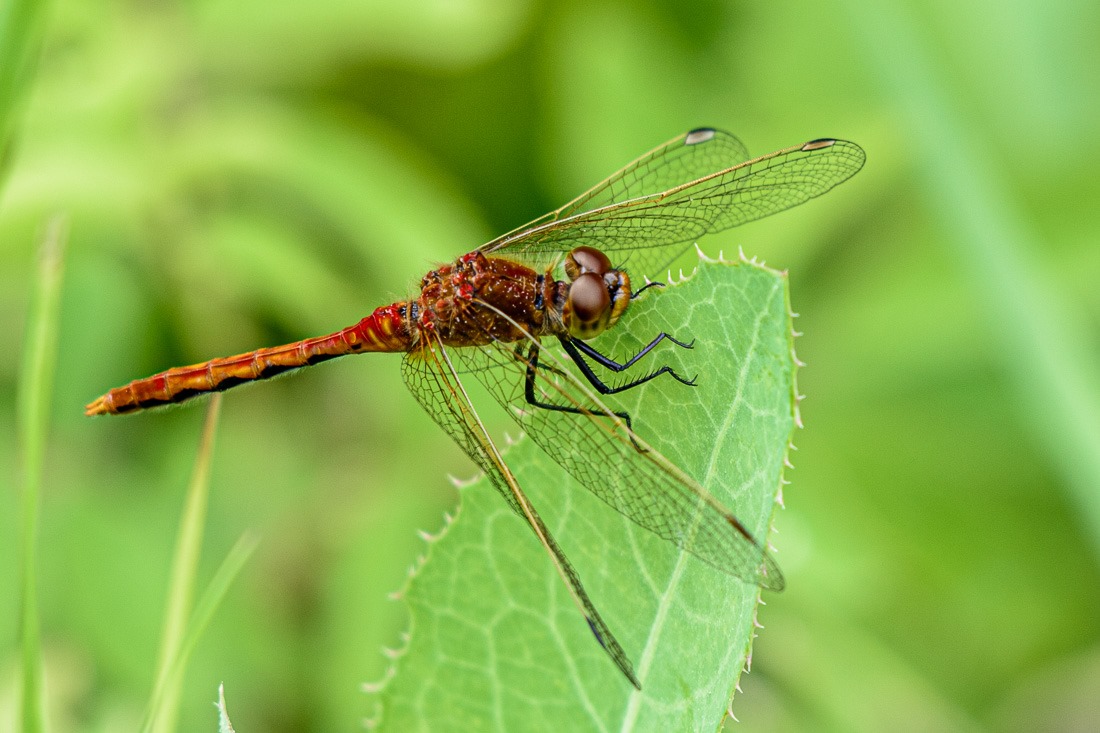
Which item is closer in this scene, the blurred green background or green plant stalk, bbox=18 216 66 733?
green plant stalk, bbox=18 216 66 733

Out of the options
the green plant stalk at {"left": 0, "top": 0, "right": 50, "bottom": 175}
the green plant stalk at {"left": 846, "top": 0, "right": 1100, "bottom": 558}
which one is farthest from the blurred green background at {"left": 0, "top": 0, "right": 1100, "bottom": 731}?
the green plant stalk at {"left": 0, "top": 0, "right": 50, "bottom": 175}

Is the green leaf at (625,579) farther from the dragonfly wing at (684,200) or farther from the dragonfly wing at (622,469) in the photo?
the dragonfly wing at (684,200)

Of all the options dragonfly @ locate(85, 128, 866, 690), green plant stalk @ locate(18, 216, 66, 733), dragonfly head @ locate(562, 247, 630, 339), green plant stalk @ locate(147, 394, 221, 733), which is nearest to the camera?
green plant stalk @ locate(18, 216, 66, 733)

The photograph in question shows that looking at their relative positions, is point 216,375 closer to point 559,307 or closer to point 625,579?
point 559,307

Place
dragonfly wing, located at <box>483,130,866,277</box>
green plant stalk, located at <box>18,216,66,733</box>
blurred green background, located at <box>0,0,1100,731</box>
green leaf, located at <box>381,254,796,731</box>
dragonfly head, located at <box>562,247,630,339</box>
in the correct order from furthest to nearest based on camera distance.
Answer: blurred green background, located at <box>0,0,1100,731</box>, dragonfly wing, located at <box>483,130,866,277</box>, dragonfly head, located at <box>562,247,630,339</box>, green leaf, located at <box>381,254,796,731</box>, green plant stalk, located at <box>18,216,66,733</box>

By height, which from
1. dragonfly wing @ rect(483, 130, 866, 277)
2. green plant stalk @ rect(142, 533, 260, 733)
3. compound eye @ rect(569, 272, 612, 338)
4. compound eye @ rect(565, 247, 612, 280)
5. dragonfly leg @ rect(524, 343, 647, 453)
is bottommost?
green plant stalk @ rect(142, 533, 260, 733)

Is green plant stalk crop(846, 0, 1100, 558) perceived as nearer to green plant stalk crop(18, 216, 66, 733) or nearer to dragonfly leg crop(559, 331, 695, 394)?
dragonfly leg crop(559, 331, 695, 394)

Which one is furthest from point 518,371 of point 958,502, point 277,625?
point 958,502

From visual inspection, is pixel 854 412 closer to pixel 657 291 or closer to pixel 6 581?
pixel 657 291
